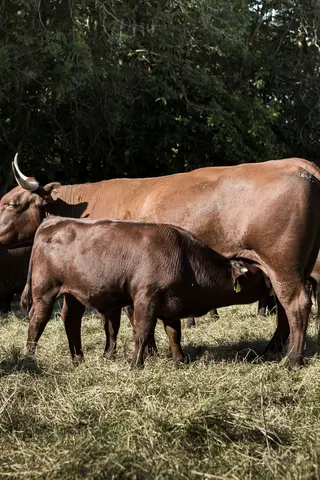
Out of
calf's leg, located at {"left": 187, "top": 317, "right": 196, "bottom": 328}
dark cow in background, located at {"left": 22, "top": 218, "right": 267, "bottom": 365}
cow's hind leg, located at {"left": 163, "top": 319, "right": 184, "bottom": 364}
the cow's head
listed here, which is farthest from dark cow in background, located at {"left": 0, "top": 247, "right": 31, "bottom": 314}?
cow's hind leg, located at {"left": 163, "top": 319, "right": 184, "bottom": 364}

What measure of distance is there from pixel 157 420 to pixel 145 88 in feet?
43.1

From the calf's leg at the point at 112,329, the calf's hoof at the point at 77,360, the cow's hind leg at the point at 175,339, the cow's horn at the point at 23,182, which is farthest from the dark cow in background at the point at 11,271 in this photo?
the cow's hind leg at the point at 175,339

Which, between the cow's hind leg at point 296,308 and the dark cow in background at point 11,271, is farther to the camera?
the dark cow in background at point 11,271

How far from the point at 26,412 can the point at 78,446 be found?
898 mm

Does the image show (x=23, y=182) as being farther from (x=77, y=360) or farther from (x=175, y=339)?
(x=175, y=339)

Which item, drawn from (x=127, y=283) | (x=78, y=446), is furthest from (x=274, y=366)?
(x=78, y=446)

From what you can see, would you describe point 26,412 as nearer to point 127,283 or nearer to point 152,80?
point 127,283

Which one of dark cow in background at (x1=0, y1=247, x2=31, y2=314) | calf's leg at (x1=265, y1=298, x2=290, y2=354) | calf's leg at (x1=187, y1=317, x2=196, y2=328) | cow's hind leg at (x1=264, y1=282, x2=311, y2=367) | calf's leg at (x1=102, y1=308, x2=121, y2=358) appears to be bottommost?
dark cow in background at (x1=0, y1=247, x2=31, y2=314)

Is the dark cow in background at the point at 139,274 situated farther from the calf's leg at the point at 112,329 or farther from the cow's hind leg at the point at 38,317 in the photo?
the calf's leg at the point at 112,329

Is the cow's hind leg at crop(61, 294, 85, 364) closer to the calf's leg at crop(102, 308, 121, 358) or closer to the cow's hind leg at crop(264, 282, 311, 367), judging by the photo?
the calf's leg at crop(102, 308, 121, 358)

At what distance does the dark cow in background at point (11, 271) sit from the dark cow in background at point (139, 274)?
5.42 m

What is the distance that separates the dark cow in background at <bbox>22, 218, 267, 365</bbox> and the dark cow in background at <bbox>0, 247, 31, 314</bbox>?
5.42 meters

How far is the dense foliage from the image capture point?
1371 centimetres

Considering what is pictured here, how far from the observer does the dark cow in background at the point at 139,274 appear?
6430 mm
